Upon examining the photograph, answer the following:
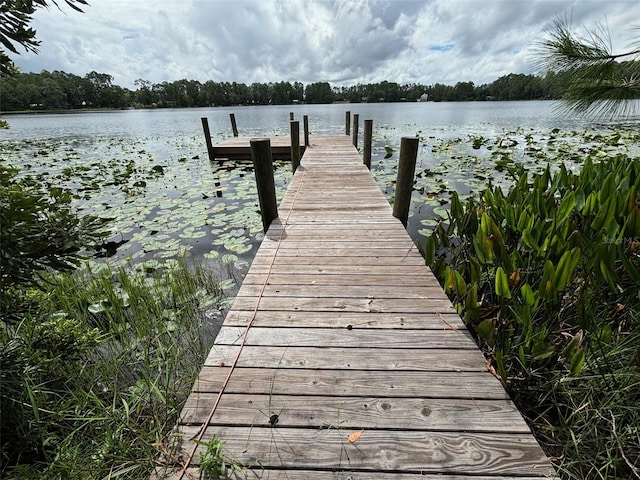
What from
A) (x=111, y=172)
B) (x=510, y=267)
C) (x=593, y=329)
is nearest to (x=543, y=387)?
(x=593, y=329)

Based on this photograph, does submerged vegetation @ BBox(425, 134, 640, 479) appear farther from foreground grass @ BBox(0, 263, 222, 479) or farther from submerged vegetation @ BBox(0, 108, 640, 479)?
foreground grass @ BBox(0, 263, 222, 479)

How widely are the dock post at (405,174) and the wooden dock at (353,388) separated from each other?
3.21 ft

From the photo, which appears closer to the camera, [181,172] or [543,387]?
[543,387]

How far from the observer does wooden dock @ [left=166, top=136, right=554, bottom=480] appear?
3.50ft

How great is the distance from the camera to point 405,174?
3.15 metres

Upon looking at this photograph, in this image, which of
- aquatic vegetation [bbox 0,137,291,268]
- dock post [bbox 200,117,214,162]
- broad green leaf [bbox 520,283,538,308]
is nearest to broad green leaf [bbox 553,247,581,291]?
broad green leaf [bbox 520,283,538,308]

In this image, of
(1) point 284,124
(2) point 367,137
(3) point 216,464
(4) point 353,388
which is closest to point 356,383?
(4) point 353,388

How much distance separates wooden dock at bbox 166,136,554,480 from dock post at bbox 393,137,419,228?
0.98 m

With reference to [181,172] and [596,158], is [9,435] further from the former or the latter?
[596,158]

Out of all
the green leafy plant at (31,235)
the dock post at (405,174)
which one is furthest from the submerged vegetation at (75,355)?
the dock post at (405,174)

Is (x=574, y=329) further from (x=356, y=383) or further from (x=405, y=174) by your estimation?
(x=405, y=174)

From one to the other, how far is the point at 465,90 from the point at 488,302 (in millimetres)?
66158

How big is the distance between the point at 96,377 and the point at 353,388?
1814 millimetres

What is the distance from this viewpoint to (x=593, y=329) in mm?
1475
